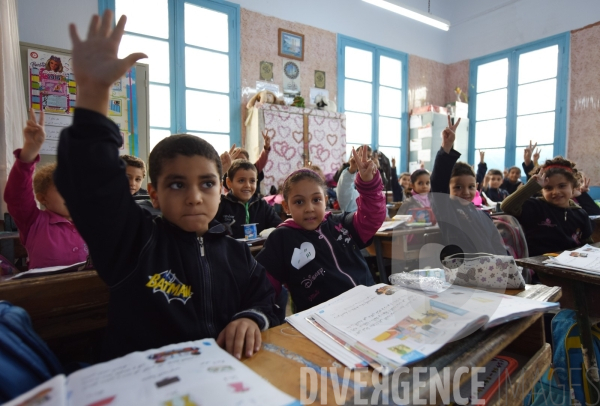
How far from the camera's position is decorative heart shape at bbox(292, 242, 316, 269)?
1283 mm

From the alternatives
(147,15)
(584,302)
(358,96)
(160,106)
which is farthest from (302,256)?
(358,96)

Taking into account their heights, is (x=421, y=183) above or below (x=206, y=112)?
below

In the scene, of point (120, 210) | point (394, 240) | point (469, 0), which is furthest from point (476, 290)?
point (469, 0)

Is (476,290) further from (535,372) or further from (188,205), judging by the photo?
(188,205)

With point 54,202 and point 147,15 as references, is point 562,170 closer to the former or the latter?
point 54,202

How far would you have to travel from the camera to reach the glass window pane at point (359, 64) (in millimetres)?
6195

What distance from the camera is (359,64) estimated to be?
633 cm

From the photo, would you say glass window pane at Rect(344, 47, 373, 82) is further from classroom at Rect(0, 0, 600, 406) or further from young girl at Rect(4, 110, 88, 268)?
young girl at Rect(4, 110, 88, 268)

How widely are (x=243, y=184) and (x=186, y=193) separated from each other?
1617 mm

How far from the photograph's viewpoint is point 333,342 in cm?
63

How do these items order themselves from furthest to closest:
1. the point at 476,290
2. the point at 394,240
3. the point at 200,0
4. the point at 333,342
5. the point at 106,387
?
the point at 200,0
the point at 394,240
the point at 476,290
the point at 333,342
the point at 106,387

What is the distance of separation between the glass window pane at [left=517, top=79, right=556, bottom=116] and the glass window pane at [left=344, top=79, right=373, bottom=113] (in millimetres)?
2713

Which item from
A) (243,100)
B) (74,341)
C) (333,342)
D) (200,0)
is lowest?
(74,341)

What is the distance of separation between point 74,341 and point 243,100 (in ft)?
14.6
